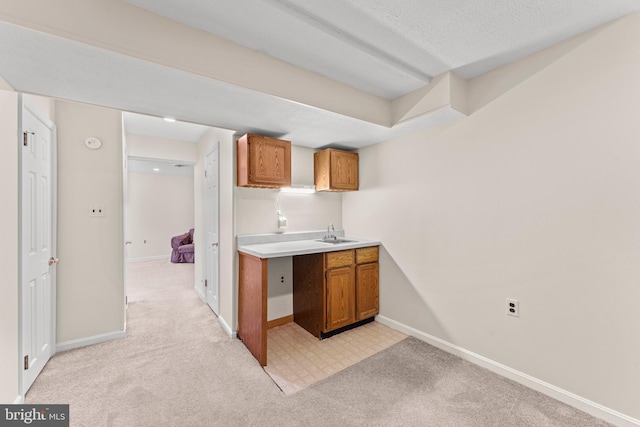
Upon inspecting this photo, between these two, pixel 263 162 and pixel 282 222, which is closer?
pixel 263 162

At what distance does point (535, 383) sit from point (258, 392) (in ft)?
6.91

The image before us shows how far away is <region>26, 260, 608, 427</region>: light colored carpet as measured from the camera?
5.70ft

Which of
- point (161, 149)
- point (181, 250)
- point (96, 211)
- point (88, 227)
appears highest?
point (161, 149)

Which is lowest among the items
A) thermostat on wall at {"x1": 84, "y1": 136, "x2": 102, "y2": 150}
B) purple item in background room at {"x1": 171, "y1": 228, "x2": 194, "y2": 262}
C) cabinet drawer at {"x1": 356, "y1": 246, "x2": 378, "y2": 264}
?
purple item in background room at {"x1": 171, "y1": 228, "x2": 194, "y2": 262}

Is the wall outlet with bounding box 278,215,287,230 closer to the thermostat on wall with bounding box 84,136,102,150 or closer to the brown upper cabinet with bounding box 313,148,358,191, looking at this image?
the brown upper cabinet with bounding box 313,148,358,191

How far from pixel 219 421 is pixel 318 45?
261 cm

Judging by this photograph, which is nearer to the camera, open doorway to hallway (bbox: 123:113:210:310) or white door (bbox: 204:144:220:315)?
white door (bbox: 204:144:220:315)

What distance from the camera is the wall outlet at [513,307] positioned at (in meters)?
2.13

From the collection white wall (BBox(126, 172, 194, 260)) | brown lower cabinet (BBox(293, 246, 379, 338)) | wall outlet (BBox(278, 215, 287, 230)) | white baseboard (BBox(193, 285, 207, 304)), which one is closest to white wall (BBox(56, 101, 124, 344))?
white baseboard (BBox(193, 285, 207, 304))

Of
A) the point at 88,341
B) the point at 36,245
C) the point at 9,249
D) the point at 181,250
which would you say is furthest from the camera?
the point at 181,250

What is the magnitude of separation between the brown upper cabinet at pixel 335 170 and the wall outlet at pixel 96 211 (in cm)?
238

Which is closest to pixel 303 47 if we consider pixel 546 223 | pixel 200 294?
pixel 546 223

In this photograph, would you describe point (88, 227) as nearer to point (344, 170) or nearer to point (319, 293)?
point (319, 293)

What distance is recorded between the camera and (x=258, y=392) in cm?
200
